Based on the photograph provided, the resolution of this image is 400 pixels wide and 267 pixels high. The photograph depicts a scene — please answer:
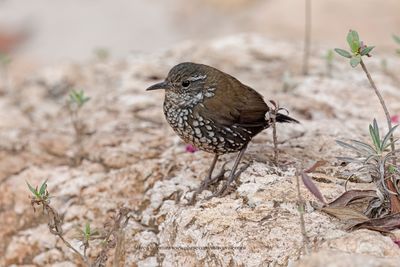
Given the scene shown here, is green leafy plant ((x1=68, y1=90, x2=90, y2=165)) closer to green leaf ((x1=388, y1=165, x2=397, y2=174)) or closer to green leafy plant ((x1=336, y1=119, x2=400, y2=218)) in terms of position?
green leafy plant ((x1=336, y1=119, x2=400, y2=218))

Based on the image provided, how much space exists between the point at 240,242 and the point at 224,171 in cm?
86

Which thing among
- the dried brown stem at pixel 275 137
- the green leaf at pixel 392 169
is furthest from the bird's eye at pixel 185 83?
the green leaf at pixel 392 169

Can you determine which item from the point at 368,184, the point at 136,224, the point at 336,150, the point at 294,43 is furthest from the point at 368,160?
the point at 294,43

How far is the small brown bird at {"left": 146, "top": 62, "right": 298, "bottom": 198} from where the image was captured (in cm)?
421

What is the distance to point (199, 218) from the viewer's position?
12.7 feet

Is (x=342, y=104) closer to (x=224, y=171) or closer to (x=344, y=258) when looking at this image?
(x=224, y=171)

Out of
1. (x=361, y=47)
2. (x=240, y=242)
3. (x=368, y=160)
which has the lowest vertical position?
(x=240, y=242)

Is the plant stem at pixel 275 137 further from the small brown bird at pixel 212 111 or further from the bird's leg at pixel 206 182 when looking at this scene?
the bird's leg at pixel 206 182

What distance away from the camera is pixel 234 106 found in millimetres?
4332

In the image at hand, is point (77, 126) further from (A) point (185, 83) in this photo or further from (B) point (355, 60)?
(B) point (355, 60)

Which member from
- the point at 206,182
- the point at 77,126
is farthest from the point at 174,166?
the point at 77,126

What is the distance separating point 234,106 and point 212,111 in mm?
151

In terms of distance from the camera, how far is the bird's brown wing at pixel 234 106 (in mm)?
4266

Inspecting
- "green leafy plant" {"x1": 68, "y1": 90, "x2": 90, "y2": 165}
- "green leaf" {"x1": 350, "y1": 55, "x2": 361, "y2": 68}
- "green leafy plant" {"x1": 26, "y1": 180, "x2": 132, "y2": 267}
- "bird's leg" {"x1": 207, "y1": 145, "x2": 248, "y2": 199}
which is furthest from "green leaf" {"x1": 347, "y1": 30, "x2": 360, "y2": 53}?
"green leafy plant" {"x1": 68, "y1": 90, "x2": 90, "y2": 165}
